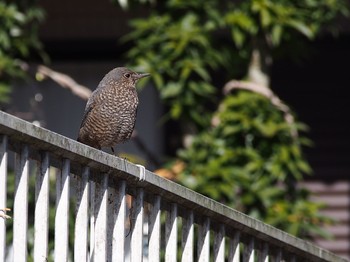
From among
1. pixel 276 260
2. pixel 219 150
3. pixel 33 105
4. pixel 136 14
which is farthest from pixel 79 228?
pixel 136 14

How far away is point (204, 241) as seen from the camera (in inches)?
193

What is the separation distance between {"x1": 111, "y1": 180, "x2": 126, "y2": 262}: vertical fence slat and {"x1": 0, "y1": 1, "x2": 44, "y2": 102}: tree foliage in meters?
4.76

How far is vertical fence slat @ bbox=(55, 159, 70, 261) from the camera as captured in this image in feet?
13.2

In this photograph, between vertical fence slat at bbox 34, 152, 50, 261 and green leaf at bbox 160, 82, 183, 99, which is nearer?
vertical fence slat at bbox 34, 152, 50, 261

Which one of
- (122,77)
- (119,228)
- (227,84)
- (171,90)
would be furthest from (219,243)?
(227,84)

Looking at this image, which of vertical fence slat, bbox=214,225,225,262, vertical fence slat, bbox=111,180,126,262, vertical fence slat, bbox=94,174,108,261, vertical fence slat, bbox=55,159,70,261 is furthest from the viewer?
vertical fence slat, bbox=214,225,225,262

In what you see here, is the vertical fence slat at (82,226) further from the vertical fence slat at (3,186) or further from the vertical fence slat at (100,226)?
the vertical fence slat at (3,186)

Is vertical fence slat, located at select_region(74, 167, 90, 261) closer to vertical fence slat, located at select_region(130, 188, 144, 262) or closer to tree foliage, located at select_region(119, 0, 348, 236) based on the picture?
vertical fence slat, located at select_region(130, 188, 144, 262)

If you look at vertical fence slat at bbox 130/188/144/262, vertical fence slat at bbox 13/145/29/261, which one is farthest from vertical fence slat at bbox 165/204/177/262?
vertical fence slat at bbox 13/145/29/261

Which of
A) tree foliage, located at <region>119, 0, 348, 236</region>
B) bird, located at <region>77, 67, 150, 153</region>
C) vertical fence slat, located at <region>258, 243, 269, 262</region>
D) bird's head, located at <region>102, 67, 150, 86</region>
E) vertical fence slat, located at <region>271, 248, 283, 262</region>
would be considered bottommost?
vertical fence slat, located at <region>258, 243, 269, 262</region>

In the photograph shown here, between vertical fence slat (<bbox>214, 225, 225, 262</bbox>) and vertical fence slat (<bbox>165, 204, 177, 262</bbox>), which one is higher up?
vertical fence slat (<bbox>214, 225, 225, 262</bbox>)

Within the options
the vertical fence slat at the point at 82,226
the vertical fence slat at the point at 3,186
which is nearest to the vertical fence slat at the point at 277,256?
the vertical fence slat at the point at 82,226

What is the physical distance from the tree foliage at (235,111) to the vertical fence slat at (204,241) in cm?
393

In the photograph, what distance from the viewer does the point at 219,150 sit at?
362 inches
